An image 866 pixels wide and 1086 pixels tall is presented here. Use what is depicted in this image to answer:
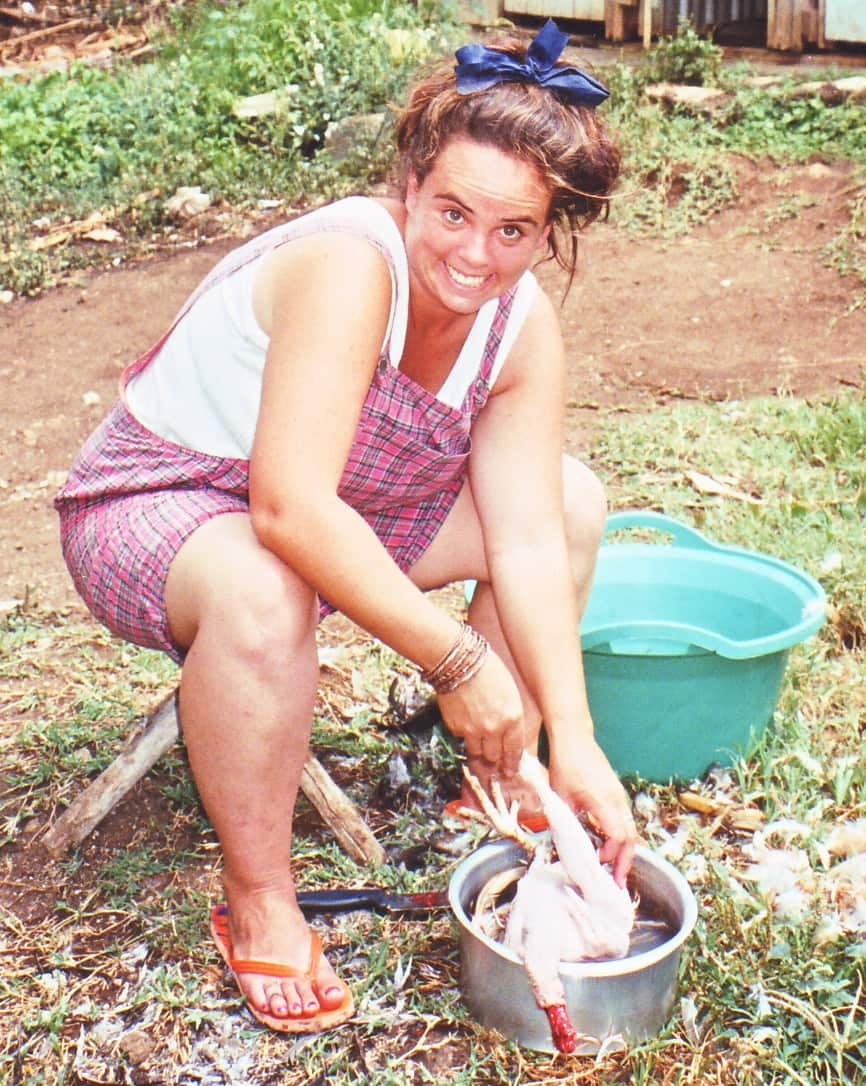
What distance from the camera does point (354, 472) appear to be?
2154 mm

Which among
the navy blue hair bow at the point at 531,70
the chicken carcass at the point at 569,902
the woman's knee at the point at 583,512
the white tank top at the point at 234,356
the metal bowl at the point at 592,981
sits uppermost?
the navy blue hair bow at the point at 531,70

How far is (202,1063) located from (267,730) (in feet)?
1.65

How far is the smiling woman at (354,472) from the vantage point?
6.00 feet

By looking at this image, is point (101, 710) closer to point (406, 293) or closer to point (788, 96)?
point (406, 293)

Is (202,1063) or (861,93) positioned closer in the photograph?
(202,1063)

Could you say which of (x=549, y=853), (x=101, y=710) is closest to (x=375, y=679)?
(x=101, y=710)

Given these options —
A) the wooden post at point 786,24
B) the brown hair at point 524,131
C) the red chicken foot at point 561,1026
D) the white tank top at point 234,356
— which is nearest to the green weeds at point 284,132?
the wooden post at point 786,24

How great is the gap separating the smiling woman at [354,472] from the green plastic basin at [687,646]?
11.7 inches

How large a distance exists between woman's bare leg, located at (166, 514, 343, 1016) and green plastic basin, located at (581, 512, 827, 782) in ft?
2.30

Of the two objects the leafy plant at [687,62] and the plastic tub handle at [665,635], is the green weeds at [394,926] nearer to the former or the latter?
the plastic tub handle at [665,635]

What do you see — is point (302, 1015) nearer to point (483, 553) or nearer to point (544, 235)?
point (483, 553)

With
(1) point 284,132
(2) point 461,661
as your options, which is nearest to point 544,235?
(2) point 461,661

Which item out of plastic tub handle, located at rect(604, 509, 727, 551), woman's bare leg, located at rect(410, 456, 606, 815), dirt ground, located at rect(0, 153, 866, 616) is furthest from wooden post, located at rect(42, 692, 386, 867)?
dirt ground, located at rect(0, 153, 866, 616)

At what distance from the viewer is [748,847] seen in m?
2.31
